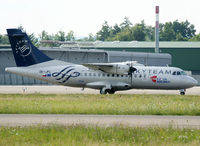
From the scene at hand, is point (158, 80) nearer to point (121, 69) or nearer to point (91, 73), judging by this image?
point (121, 69)

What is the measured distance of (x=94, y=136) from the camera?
57.6ft

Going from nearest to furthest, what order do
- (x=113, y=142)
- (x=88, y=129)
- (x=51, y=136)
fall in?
(x=113, y=142), (x=51, y=136), (x=88, y=129)

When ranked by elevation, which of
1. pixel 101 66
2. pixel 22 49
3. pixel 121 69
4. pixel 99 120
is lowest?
pixel 99 120

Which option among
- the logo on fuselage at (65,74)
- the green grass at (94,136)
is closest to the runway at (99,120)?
the green grass at (94,136)

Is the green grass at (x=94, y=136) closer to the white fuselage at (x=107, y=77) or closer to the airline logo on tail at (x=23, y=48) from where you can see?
the white fuselage at (x=107, y=77)

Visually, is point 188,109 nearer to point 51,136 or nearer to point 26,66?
point 51,136

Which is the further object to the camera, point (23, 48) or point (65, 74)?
point (23, 48)

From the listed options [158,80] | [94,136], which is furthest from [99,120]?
[158,80]

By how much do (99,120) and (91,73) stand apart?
73.1ft

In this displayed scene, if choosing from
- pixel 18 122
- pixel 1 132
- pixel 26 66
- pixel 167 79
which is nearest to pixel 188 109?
pixel 18 122

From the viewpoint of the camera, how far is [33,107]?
2811 cm

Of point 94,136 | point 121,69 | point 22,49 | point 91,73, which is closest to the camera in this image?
point 94,136

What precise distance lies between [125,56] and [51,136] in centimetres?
5892

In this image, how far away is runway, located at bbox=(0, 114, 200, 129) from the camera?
2089cm
